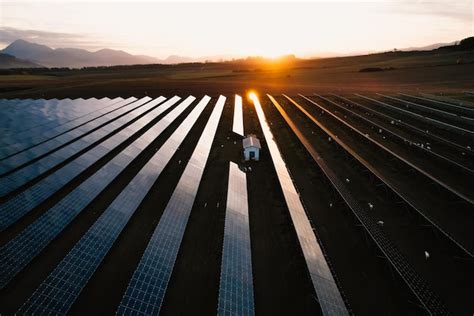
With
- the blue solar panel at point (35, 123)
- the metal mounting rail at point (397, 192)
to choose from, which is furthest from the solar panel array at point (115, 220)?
the metal mounting rail at point (397, 192)

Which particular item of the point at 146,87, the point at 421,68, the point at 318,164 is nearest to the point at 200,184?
the point at 318,164

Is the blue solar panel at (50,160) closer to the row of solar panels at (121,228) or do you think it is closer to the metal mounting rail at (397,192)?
the row of solar panels at (121,228)

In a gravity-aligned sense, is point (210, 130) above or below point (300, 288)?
above

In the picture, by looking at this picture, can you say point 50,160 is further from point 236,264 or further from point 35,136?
point 236,264

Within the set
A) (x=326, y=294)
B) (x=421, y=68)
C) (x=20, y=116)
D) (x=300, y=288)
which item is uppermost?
(x=421, y=68)

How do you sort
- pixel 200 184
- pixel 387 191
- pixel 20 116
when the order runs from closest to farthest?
pixel 387 191, pixel 200 184, pixel 20 116

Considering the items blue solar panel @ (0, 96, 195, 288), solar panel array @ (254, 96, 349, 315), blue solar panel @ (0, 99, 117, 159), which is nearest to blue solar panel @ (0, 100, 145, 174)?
blue solar panel @ (0, 99, 117, 159)

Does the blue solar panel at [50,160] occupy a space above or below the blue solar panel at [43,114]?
below

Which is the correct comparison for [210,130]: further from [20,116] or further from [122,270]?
[20,116]
